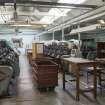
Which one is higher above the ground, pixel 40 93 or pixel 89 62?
pixel 89 62

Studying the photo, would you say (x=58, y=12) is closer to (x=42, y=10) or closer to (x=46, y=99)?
(x=42, y=10)

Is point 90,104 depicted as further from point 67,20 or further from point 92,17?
point 67,20

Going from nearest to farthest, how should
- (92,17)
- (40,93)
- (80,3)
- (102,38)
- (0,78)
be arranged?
(0,78) < (40,93) < (80,3) < (92,17) < (102,38)

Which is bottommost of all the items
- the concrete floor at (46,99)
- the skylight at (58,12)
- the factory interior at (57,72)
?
the concrete floor at (46,99)

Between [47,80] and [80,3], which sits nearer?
[47,80]

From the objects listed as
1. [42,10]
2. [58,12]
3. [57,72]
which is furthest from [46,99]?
[42,10]

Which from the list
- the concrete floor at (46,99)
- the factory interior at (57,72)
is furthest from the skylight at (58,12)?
the concrete floor at (46,99)

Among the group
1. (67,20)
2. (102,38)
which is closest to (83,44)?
(67,20)

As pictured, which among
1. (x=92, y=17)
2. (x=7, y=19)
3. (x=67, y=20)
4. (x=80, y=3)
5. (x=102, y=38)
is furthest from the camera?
(x=102, y=38)

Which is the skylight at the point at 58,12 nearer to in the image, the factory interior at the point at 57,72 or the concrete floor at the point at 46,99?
the factory interior at the point at 57,72

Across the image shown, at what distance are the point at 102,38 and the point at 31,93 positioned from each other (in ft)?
24.9

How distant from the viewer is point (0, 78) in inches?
181

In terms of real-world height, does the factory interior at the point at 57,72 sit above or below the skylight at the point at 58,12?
below

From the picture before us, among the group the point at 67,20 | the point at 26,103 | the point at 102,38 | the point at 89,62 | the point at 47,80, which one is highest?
the point at 67,20
